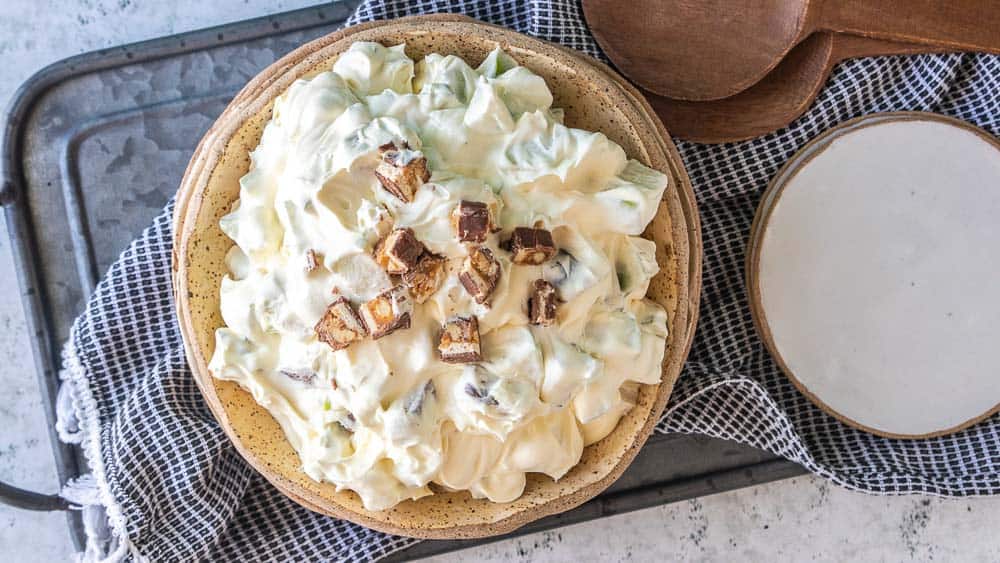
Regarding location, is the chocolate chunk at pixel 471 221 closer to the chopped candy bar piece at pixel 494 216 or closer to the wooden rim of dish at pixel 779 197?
the chopped candy bar piece at pixel 494 216

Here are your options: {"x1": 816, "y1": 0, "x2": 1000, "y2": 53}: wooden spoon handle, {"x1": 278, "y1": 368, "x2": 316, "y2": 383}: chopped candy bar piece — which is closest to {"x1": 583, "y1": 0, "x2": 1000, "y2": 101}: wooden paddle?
{"x1": 816, "y1": 0, "x2": 1000, "y2": 53}: wooden spoon handle

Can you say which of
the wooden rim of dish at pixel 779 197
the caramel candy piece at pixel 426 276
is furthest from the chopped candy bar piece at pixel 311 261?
the wooden rim of dish at pixel 779 197

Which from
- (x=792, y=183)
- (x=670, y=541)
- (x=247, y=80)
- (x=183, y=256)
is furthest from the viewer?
(x=670, y=541)

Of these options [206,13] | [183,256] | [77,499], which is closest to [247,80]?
[206,13]

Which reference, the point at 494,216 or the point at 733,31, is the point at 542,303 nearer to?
the point at 494,216

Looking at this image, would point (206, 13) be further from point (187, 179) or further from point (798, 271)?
point (798, 271)

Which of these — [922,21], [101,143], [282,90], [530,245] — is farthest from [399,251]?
[922,21]

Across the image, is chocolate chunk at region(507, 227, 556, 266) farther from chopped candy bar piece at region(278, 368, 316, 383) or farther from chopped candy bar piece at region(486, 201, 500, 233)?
chopped candy bar piece at region(278, 368, 316, 383)
